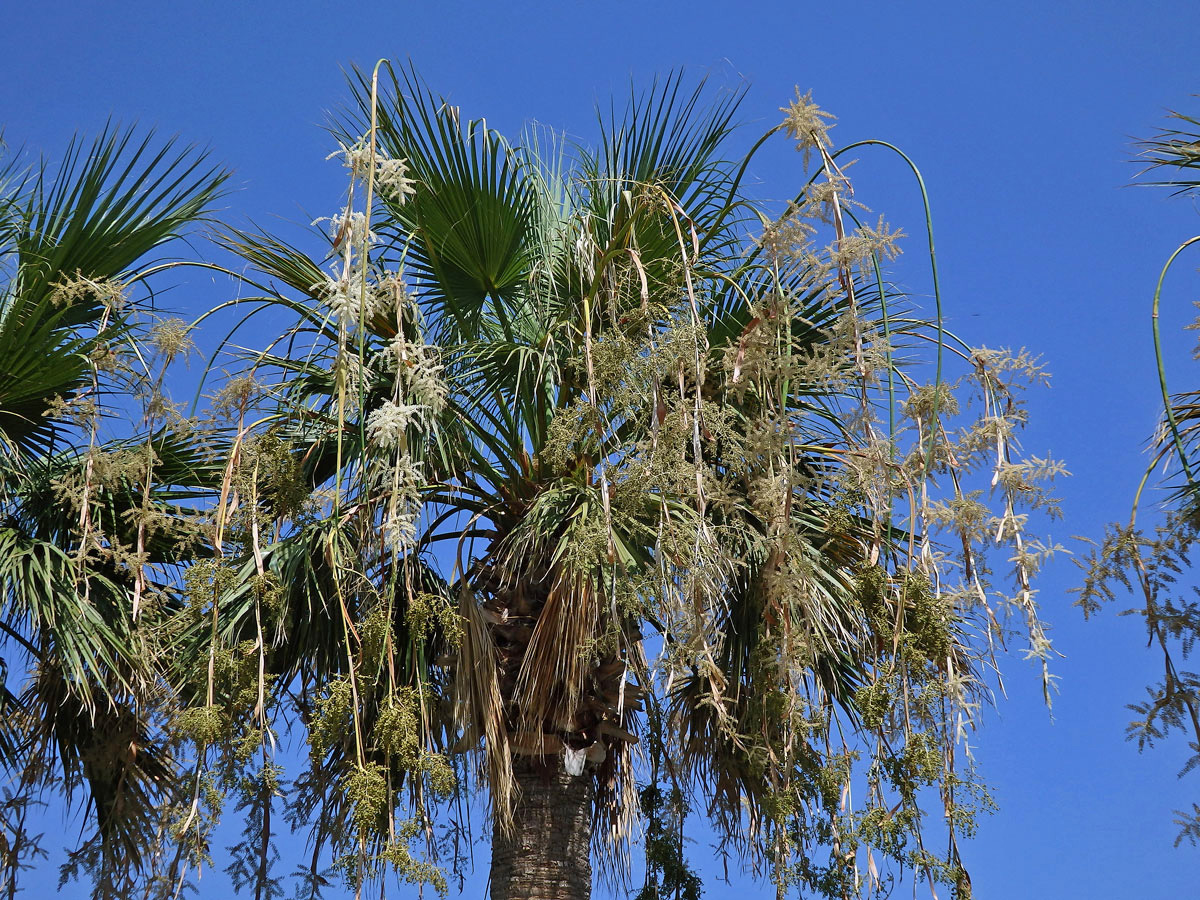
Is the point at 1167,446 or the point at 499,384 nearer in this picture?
the point at 1167,446

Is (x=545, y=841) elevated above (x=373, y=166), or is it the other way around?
(x=373, y=166)

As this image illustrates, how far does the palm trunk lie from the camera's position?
6742mm

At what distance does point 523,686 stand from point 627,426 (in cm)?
140

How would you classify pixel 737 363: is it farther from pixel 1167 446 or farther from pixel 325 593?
pixel 325 593

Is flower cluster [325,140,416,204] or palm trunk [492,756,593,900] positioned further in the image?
palm trunk [492,756,593,900]

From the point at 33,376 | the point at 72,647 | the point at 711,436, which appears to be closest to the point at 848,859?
the point at 711,436

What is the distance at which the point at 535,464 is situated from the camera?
7.21 meters

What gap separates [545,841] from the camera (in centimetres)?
681

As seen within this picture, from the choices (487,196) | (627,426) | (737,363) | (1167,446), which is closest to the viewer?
(1167,446)

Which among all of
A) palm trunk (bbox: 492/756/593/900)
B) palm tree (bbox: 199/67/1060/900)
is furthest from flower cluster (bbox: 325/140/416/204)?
palm trunk (bbox: 492/756/593/900)

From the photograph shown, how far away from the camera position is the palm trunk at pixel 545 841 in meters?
6.74

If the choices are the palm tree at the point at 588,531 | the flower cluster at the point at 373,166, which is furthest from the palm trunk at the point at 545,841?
the flower cluster at the point at 373,166

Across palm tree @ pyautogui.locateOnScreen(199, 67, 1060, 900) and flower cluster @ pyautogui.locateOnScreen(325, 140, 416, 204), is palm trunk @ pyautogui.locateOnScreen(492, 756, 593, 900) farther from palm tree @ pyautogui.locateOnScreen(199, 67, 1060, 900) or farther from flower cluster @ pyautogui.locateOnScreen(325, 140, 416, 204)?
flower cluster @ pyautogui.locateOnScreen(325, 140, 416, 204)

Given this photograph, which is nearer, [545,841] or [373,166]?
[373,166]
